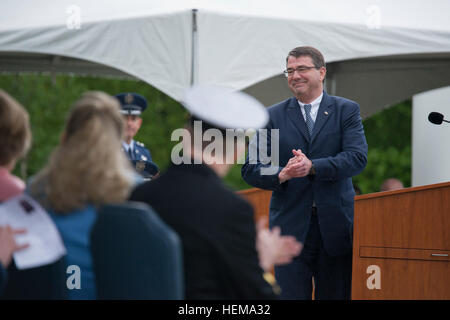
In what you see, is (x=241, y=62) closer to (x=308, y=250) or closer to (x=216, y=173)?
(x=308, y=250)

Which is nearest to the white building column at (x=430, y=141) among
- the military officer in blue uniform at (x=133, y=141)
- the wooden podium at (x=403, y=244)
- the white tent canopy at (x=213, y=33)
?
the white tent canopy at (x=213, y=33)

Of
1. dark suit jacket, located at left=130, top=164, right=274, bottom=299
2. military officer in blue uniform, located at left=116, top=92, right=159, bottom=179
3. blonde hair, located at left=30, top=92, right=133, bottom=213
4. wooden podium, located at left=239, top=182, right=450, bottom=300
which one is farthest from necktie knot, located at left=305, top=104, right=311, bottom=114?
dark suit jacket, located at left=130, top=164, right=274, bottom=299

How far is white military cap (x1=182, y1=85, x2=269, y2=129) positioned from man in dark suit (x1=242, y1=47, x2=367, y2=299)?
1.62m

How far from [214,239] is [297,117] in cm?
222

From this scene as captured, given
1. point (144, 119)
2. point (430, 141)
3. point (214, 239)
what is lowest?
point (214, 239)

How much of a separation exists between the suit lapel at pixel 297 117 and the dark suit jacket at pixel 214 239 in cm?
205

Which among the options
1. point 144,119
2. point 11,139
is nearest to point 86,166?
point 11,139

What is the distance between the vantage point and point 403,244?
189 inches

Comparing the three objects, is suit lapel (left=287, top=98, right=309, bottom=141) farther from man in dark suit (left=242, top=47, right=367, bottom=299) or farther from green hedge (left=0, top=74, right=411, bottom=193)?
green hedge (left=0, top=74, right=411, bottom=193)

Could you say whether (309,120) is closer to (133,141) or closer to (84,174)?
(133,141)

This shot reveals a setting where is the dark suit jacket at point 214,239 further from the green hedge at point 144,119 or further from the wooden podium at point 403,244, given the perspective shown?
the green hedge at point 144,119

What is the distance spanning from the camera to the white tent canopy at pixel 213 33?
17.2 ft
